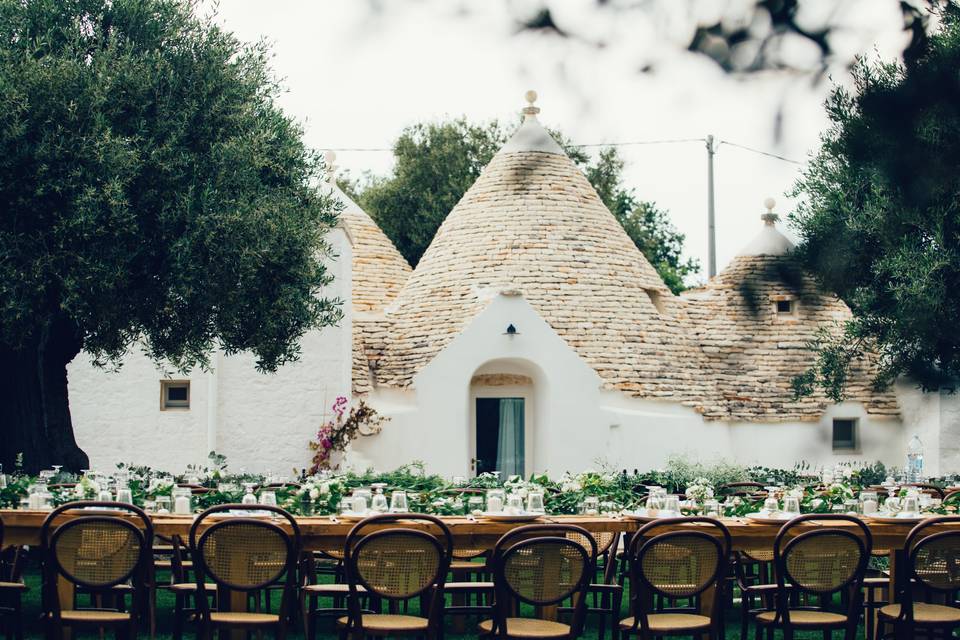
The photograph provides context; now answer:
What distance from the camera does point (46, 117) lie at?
11.1 m

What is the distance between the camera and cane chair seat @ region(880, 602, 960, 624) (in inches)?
266

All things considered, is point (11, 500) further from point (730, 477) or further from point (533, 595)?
point (730, 477)

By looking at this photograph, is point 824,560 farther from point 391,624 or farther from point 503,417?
point 503,417

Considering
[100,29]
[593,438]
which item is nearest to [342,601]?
[100,29]

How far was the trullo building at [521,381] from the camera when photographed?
1898 centimetres

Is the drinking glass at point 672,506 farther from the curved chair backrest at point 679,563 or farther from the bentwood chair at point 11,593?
the bentwood chair at point 11,593

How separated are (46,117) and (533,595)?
7.40 meters

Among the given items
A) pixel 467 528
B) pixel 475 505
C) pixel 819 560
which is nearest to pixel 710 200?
pixel 819 560

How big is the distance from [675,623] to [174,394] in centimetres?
1407

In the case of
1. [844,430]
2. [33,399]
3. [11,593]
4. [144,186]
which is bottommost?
[11,593]

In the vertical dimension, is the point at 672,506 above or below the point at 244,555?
above

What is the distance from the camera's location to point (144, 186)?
1163 cm

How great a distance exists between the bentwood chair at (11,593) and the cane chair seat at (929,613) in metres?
4.99

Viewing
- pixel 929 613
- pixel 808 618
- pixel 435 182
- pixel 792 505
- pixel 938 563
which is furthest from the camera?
pixel 435 182
